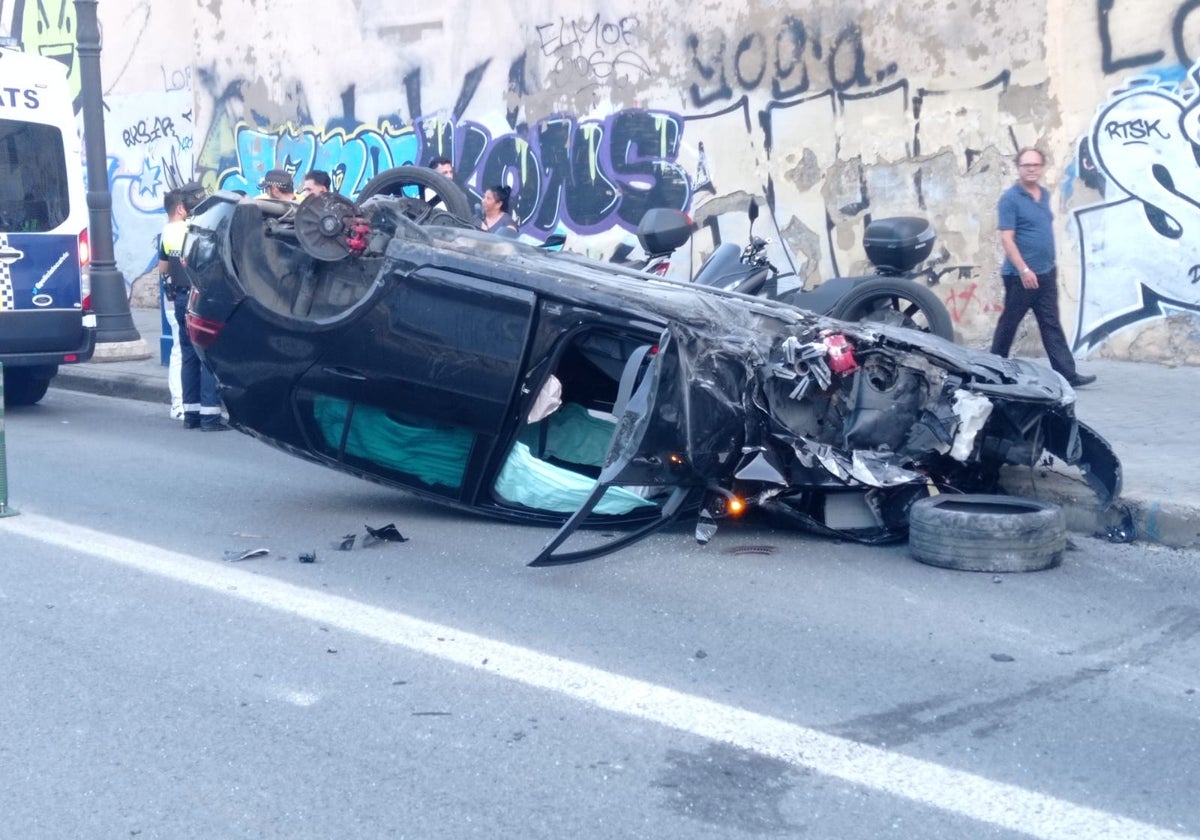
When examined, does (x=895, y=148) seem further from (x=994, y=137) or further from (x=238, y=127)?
(x=238, y=127)

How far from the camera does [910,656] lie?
522 centimetres

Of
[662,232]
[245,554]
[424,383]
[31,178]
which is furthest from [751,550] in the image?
[31,178]

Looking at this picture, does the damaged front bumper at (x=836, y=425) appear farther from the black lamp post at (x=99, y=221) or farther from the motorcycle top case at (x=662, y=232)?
the black lamp post at (x=99, y=221)

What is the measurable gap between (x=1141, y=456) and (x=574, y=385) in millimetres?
3290

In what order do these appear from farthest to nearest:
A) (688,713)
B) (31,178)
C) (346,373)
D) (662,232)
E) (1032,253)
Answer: (31,178) → (1032,253) → (662,232) → (346,373) → (688,713)

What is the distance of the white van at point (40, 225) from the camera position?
11578 mm

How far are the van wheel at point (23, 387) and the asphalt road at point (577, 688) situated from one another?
206 inches

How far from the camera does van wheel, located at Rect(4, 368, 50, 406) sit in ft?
40.2

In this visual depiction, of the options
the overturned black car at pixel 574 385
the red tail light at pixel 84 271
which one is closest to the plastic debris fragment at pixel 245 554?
the overturned black car at pixel 574 385

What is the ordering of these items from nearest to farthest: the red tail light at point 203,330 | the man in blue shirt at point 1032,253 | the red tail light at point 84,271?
the red tail light at point 203,330
the man in blue shirt at point 1032,253
the red tail light at point 84,271

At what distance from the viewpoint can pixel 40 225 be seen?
1180cm

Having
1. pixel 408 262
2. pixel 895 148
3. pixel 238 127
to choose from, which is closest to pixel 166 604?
pixel 408 262

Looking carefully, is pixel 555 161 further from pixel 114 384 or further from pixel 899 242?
pixel 899 242

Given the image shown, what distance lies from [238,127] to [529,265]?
12.8m
